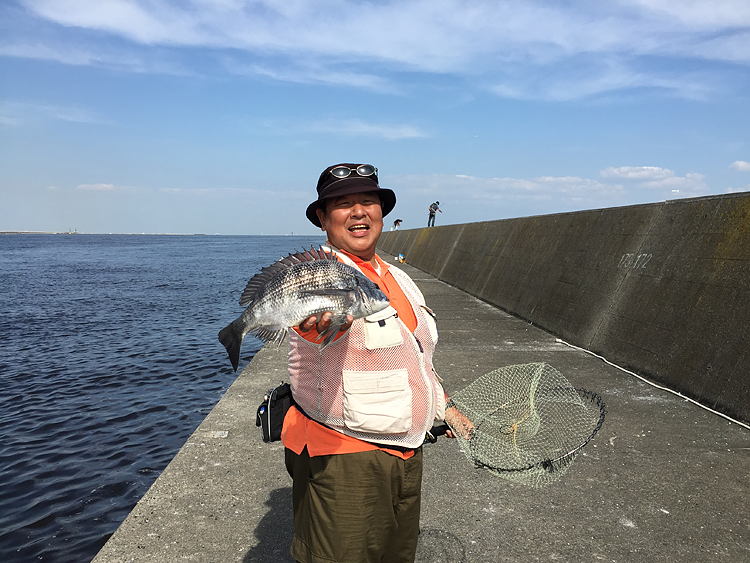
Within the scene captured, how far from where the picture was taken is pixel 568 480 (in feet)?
13.8

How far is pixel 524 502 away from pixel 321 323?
2663 mm

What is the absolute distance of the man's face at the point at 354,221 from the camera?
102 inches

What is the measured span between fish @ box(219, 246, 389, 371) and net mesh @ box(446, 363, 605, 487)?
1170 millimetres

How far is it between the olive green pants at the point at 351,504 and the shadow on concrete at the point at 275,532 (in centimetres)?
95

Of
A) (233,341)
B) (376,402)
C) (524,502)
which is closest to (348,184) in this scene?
(233,341)

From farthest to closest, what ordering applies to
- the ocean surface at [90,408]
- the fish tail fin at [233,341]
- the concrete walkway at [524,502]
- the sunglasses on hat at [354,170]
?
the ocean surface at [90,408]
the concrete walkway at [524,502]
the sunglasses on hat at [354,170]
the fish tail fin at [233,341]

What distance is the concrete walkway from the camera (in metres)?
3.31

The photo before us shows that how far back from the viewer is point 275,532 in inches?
137

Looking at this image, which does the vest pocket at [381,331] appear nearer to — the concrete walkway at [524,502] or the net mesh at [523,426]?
the net mesh at [523,426]

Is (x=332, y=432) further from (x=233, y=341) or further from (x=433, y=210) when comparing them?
(x=433, y=210)

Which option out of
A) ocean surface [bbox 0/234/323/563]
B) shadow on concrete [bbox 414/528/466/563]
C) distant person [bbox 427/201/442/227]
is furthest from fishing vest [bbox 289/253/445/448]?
distant person [bbox 427/201/442/227]

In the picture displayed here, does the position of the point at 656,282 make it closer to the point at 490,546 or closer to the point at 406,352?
the point at 490,546

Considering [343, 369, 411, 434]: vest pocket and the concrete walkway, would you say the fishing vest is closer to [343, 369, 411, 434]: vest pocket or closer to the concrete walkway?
[343, 369, 411, 434]: vest pocket

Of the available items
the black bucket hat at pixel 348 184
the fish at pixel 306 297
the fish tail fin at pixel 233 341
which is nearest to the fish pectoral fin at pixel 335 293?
the fish at pixel 306 297
